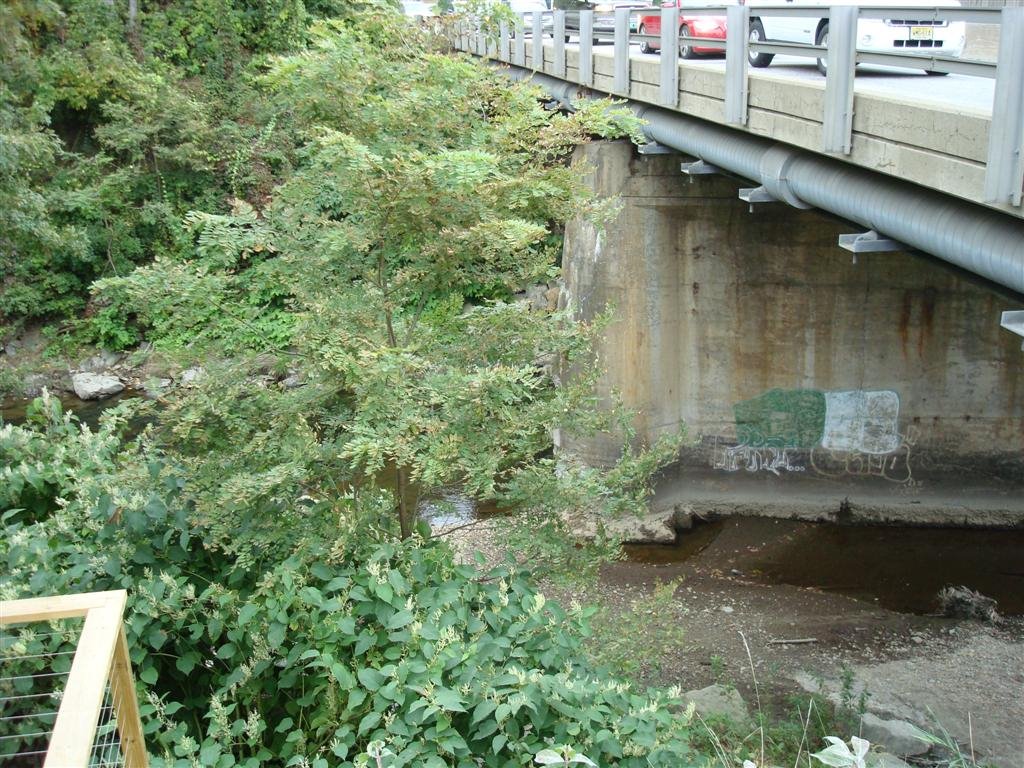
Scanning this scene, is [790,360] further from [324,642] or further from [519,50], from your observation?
[324,642]

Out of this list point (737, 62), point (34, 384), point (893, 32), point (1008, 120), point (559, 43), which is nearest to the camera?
point (1008, 120)

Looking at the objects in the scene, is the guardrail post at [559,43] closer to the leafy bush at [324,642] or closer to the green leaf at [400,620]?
the leafy bush at [324,642]

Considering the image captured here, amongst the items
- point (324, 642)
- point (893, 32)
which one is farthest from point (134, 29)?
point (324, 642)

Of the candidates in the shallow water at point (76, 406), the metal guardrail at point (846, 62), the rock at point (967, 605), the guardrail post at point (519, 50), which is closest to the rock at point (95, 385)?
the shallow water at point (76, 406)

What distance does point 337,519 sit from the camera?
541 centimetres

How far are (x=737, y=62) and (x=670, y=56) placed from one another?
217 centimetres

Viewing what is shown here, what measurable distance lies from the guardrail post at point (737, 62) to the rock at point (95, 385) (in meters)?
15.4

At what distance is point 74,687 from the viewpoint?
2.57 metres

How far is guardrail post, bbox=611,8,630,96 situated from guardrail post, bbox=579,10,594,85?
49.2 inches

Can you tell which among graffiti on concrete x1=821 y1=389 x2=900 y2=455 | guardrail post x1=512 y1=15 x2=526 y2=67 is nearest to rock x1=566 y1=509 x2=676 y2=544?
graffiti on concrete x1=821 y1=389 x2=900 y2=455

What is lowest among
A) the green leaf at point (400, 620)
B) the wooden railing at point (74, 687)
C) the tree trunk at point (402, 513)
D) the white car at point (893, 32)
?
the tree trunk at point (402, 513)

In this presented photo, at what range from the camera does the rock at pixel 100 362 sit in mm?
21250

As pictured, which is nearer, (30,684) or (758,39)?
(30,684)

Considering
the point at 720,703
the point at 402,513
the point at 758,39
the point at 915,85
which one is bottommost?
the point at 720,703
